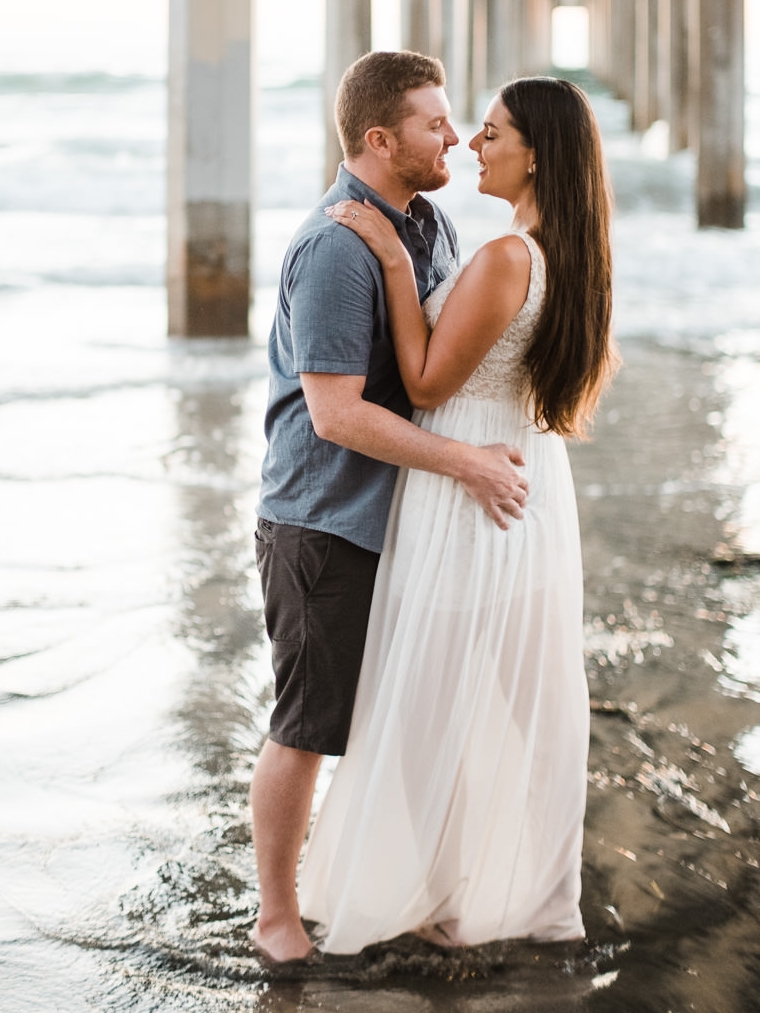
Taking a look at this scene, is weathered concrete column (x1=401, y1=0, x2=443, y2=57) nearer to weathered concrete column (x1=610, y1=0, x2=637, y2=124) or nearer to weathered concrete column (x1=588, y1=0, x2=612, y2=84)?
weathered concrete column (x1=610, y1=0, x2=637, y2=124)

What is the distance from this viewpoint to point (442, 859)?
2.47 metres

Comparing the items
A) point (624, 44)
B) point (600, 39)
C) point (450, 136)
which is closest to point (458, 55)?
point (624, 44)

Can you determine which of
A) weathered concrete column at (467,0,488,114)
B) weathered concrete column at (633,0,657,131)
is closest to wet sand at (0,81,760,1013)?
weathered concrete column at (467,0,488,114)

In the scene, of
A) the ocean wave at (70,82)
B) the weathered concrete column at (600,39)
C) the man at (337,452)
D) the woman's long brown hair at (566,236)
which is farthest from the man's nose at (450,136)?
the weathered concrete column at (600,39)

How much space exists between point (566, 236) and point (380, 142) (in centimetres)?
36

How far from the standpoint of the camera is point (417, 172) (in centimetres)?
232

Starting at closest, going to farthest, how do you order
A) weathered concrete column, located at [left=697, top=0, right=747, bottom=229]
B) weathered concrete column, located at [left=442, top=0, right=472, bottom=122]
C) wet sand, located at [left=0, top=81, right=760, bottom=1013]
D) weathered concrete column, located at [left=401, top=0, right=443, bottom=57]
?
1. wet sand, located at [left=0, top=81, right=760, bottom=1013]
2. weathered concrete column, located at [left=697, top=0, right=747, bottom=229]
3. weathered concrete column, located at [left=401, top=0, right=443, bottom=57]
4. weathered concrete column, located at [left=442, top=0, right=472, bottom=122]

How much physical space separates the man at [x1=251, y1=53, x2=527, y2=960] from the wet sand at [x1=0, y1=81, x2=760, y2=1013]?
0.27 metres

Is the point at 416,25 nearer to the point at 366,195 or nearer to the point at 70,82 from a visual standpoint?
the point at 366,195

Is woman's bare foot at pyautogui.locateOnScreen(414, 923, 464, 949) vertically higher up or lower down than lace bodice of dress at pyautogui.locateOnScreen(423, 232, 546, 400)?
lower down

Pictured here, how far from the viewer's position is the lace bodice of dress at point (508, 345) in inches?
90.8

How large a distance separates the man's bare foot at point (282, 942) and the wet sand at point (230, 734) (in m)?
0.04

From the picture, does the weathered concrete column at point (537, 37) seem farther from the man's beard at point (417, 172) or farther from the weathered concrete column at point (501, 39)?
the man's beard at point (417, 172)

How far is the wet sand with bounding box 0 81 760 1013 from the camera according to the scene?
2.43 metres
